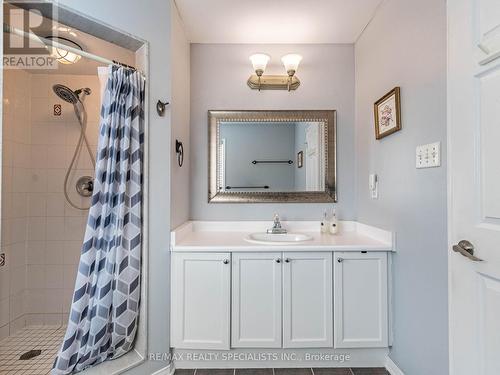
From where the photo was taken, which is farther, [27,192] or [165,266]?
[27,192]

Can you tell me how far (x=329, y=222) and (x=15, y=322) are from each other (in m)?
2.70

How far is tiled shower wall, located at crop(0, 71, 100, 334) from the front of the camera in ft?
7.79

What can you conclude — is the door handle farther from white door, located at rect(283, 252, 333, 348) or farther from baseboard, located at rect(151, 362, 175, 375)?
baseboard, located at rect(151, 362, 175, 375)

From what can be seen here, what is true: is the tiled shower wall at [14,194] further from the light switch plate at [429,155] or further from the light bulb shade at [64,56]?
the light switch plate at [429,155]

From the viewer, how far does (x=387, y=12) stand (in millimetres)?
1785

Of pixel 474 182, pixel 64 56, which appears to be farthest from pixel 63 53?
pixel 474 182

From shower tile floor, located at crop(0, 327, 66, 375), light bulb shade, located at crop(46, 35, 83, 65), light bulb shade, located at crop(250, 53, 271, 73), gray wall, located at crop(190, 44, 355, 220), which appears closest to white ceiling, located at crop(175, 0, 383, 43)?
gray wall, located at crop(190, 44, 355, 220)

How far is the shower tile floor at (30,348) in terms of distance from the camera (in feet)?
5.68

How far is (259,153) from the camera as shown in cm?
234

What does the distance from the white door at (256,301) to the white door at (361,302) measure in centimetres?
38

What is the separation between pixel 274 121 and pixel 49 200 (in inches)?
83.0

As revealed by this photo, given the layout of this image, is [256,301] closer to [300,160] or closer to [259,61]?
[300,160]

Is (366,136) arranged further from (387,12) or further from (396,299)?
(396,299)

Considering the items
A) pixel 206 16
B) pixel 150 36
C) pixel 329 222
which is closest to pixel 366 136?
pixel 329 222
